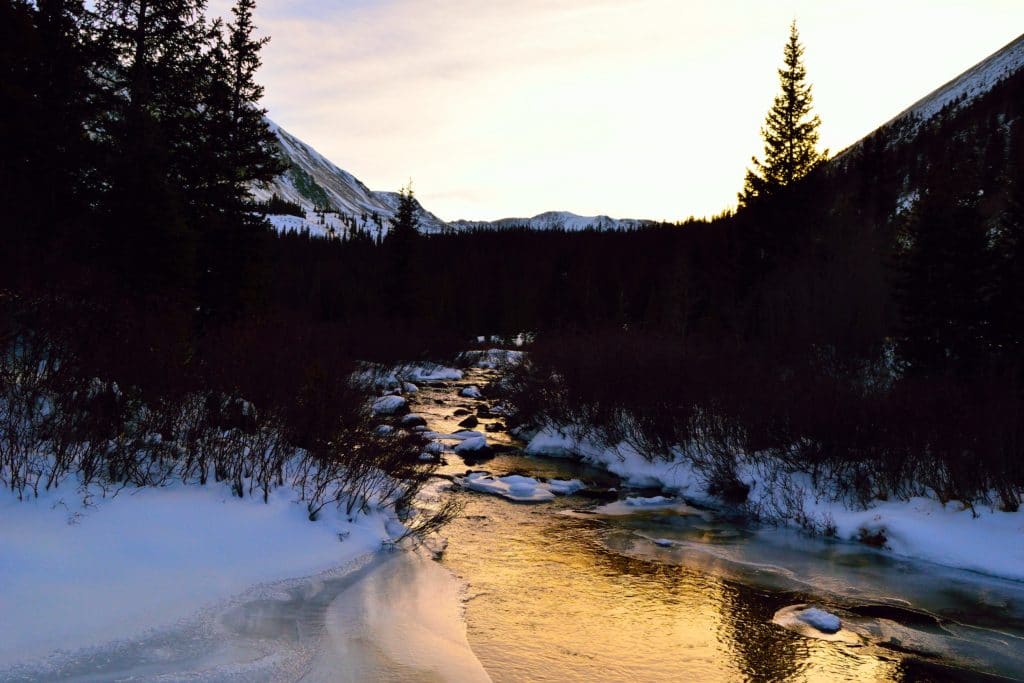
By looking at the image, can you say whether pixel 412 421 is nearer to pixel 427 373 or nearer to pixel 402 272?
pixel 427 373

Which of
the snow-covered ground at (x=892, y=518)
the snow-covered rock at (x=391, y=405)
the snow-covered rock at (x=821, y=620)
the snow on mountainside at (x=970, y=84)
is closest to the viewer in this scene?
the snow-covered rock at (x=821, y=620)

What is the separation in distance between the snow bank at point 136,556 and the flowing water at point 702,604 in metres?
2.32

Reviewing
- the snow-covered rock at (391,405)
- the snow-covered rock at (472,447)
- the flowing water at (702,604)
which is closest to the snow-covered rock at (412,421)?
the snow-covered rock at (391,405)

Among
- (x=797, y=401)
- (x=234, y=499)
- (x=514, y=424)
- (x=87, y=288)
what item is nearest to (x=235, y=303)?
(x=514, y=424)

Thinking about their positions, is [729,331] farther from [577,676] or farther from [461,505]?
[577,676]

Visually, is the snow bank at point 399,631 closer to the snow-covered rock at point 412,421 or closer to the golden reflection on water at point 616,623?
the golden reflection on water at point 616,623

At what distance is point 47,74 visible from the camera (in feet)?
55.0

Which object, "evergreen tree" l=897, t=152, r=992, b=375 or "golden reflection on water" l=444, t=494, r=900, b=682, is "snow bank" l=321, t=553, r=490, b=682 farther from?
"evergreen tree" l=897, t=152, r=992, b=375

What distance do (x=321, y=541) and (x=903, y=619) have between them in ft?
24.1

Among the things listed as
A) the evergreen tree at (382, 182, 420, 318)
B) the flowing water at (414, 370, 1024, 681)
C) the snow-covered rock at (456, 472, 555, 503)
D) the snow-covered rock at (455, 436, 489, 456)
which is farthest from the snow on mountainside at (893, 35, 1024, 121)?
the flowing water at (414, 370, 1024, 681)

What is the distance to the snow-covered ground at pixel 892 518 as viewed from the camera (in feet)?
33.6

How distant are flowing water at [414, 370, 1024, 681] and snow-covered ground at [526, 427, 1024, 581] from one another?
0.41 meters

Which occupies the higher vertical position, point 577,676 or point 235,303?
point 235,303

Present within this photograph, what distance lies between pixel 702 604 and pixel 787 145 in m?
29.7
